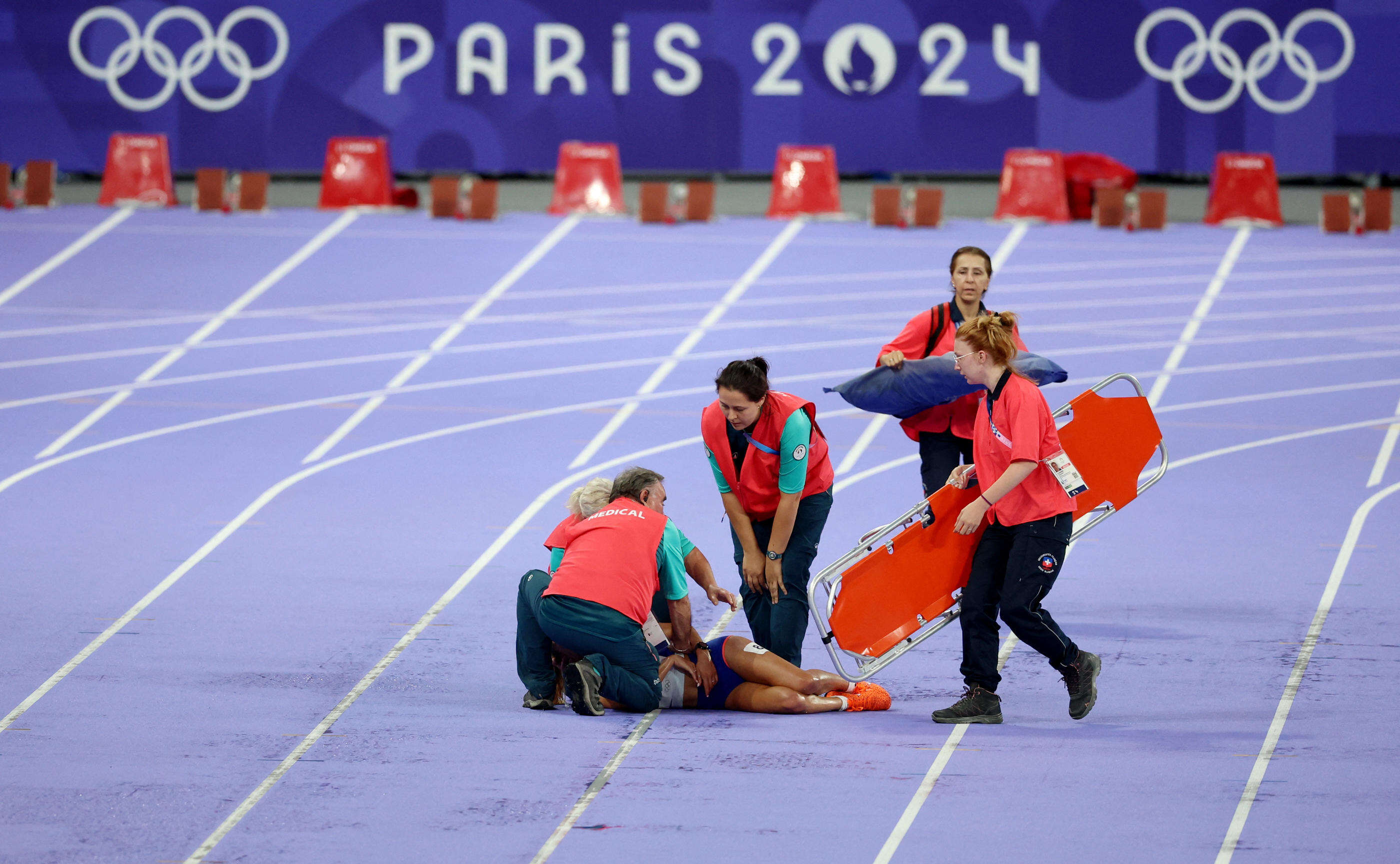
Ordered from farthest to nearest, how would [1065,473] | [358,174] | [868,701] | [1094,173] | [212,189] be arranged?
[212,189] < [358,174] < [1094,173] < [868,701] < [1065,473]

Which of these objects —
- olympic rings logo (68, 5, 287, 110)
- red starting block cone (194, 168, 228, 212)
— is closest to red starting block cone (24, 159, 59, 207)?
olympic rings logo (68, 5, 287, 110)

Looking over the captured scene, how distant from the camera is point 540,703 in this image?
6906mm

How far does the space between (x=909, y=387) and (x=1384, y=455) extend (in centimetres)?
510

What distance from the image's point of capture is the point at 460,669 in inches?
294

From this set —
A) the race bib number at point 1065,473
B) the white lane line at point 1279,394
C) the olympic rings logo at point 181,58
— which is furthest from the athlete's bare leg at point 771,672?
the olympic rings logo at point 181,58

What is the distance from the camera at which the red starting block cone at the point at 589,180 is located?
57.7 ft

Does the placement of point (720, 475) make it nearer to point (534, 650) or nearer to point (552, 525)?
point (534, 650)

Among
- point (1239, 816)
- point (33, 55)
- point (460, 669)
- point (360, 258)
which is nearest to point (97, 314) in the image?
point (360, 258)

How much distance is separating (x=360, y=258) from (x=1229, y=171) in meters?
8.44

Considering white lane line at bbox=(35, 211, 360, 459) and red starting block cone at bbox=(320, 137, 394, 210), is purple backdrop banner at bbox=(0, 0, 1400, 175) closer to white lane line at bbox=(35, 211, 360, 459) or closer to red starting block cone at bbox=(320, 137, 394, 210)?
red starting block cone at bbox=(320, 137, 394, 210)

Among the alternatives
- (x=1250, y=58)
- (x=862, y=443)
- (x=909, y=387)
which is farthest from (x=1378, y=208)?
(x=909, y=387)

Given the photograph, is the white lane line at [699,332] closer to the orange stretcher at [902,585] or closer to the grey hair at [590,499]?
the grey hair at [590,499]

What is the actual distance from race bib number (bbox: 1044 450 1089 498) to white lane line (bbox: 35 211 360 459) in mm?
7488

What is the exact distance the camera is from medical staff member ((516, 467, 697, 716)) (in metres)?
6.76
